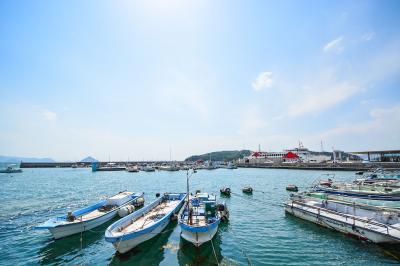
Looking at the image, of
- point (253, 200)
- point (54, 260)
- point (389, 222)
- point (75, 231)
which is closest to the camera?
point (54, 260)

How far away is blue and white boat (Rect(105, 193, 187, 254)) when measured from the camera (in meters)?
14.4

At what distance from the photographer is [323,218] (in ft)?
65.0

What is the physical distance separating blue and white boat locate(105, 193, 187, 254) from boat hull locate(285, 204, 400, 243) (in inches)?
544

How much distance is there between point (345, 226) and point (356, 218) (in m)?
1.12

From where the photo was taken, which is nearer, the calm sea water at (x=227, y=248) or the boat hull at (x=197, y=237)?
the calm sea water at (x=227, y=248)

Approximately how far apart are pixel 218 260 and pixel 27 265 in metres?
12.8

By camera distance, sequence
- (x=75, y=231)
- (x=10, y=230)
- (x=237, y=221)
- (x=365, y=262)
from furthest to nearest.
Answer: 1. (x=237, y=221)
2. (x=10, y=230)
3. (x=75, y=231)
4. (x=365, y=262)

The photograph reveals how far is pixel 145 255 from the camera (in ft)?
49.4

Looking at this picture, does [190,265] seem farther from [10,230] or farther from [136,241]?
[10,230]

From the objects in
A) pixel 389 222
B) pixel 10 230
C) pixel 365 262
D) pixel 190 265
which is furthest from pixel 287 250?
pixel 10 230

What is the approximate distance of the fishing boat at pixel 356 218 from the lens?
49.9 feet

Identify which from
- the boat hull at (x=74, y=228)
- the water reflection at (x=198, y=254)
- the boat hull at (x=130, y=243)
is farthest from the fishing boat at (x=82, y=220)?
the water reflection at (x=198, y=254)

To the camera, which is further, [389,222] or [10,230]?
[10,230]

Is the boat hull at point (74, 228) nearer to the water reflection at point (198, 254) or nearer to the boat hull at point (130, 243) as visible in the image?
the boat hull at point (130, 243)
